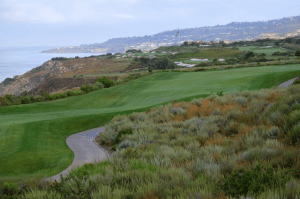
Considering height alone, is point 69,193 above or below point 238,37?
below

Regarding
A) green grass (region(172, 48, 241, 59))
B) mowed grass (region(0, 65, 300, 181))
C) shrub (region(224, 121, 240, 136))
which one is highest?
green grass (region(172, 48, 241, 59))

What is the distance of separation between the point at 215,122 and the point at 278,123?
93.9 inches

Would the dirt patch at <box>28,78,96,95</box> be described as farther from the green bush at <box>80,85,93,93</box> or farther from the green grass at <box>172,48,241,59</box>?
the green grass at <box>172,48,241,59</box>

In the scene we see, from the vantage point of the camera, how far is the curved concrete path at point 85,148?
8820 millimetres

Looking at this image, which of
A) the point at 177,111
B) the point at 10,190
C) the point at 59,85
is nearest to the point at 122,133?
the point at 177,111

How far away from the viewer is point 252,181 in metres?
4.05

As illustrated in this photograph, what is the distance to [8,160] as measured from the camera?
868 centimetres

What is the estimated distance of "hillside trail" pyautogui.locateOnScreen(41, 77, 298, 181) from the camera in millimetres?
8819

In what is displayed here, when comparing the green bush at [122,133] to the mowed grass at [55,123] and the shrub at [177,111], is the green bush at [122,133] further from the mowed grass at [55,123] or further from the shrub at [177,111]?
the shrub at [177,111]

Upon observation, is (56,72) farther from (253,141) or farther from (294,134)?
(294,134)

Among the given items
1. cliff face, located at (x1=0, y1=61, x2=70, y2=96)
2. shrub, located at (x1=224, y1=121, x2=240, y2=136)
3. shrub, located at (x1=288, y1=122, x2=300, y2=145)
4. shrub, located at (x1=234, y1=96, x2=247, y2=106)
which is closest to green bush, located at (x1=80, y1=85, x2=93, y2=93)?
shrub, located at (x1=234, y1=96, x2=247, y2=106)

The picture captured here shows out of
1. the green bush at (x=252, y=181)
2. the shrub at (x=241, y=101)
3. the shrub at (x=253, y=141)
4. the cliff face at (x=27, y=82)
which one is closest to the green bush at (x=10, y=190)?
the green bush at (x=252, y=181)

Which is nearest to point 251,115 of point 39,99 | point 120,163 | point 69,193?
point 120,163

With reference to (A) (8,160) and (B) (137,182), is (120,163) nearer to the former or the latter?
(B) (137,182)
